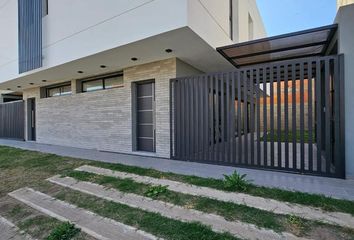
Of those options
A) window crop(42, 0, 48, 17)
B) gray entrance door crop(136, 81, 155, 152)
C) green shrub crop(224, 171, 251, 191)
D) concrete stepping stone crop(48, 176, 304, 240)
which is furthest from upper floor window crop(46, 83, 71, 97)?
green shrub crop(224, 171, 251, 191)

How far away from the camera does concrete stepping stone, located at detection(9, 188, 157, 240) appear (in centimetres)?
276

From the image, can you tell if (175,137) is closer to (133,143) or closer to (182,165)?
(182,165)

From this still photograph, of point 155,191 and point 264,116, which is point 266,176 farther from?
point 155,191

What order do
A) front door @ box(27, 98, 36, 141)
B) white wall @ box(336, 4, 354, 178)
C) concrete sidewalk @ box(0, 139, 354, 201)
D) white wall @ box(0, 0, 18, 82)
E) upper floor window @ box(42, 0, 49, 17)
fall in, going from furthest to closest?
front door @ box(27, 98, 36, 141), white wall @ box(0, 0, 18, 82), upper floor window @ box(42, 0, 49, 17), white wall @ box(336, 4, 354, 178), concrete sidewalk @ box(0, 139, 354, 201)

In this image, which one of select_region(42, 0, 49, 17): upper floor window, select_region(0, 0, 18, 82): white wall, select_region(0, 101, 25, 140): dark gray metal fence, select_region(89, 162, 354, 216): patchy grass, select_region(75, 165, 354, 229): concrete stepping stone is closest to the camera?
select_region(75, 165, 354, 229): concrete stepping stone

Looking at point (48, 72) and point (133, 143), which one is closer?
point (133, 143)

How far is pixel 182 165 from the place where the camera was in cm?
588

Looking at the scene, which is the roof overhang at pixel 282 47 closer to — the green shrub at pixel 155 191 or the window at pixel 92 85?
the green shrub at pixel 155 191

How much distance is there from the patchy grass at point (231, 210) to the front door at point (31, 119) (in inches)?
412

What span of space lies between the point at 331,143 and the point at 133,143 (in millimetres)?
5776

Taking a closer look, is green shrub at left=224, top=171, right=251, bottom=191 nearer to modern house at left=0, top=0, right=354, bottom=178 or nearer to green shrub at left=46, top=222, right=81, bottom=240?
modern house at left=0, top=0, right=354, bottom=178

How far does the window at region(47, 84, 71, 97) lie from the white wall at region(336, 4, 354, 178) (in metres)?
10.4

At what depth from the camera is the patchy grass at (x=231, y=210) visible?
2.72m

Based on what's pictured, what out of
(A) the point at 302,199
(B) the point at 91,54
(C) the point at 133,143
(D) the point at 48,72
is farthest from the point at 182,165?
(D) the point at 48,72
